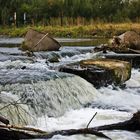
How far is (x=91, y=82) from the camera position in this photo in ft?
43.4

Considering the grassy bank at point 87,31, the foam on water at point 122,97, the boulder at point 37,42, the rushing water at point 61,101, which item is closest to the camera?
the rushing water at point 61,101

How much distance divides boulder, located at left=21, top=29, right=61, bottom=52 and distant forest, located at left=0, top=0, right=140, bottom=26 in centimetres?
1989

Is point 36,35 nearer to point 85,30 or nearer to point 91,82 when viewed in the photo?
point 91,82

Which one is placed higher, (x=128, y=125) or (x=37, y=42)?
(x=37, y=42)

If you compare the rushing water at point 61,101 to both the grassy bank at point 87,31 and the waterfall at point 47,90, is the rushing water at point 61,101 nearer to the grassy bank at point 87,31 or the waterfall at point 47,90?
the waterfall at point 47,90

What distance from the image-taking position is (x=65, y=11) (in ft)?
142

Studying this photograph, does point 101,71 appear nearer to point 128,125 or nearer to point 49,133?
point 128,125

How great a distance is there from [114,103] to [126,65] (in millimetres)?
3150

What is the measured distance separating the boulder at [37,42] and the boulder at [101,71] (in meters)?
5.29

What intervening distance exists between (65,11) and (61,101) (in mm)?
32901

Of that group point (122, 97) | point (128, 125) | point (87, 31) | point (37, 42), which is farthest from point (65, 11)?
point (128, 125)

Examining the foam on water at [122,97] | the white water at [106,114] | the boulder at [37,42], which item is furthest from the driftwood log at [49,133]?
the boulder at [37,42]

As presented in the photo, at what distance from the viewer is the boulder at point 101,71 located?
13.3 m

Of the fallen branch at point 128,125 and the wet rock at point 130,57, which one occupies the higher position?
the fallen branch at point 128,125
